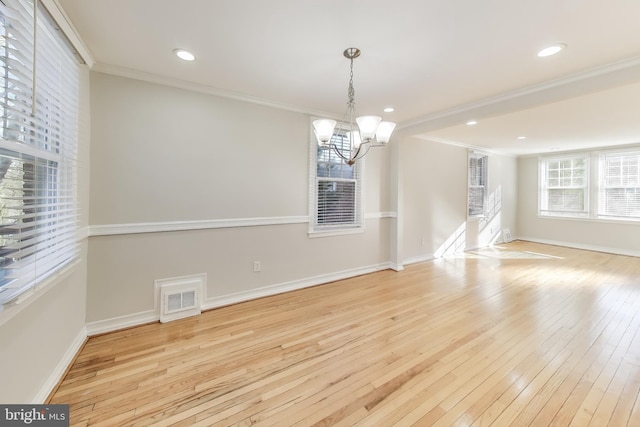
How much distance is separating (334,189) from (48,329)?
3277 mm

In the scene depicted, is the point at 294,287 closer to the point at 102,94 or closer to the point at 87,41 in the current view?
the point at 102,94

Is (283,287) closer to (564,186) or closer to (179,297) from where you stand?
(179,297)

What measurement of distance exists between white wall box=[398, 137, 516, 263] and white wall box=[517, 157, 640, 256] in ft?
4.61

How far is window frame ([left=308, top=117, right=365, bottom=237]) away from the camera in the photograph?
148 inches

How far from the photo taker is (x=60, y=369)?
6.17 feet

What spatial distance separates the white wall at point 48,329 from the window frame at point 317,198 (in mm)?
2405

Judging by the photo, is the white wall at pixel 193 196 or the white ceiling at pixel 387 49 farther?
the white wall at pixel 193 196

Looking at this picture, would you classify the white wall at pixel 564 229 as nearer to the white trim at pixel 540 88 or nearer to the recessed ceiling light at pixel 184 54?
the white trim at pixel 540 88

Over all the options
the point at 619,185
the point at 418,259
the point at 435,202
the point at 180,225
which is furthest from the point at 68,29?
the point at 619,185

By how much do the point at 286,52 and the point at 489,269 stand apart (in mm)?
4817

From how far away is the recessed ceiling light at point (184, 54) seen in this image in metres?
2.27

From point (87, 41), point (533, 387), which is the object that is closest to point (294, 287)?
point (533, 387)

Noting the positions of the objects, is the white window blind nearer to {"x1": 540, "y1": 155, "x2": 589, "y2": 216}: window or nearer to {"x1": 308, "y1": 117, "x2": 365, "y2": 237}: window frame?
{"x1": 540, "y1": 155, "x2": 589, "y2": 216}: window

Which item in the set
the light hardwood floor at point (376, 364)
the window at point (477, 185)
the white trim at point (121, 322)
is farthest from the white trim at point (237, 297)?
the window at point (477, 185)
